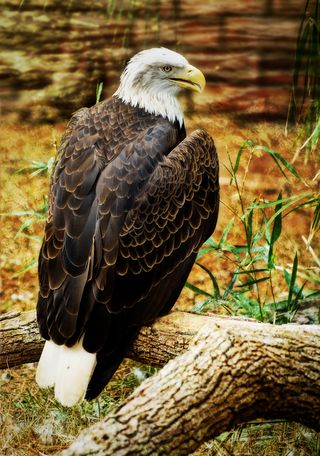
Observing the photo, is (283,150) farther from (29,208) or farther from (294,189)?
(29,208)

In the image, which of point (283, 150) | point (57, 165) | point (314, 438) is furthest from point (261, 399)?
point (283, 150)

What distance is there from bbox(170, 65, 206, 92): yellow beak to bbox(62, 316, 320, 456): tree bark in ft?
4.03

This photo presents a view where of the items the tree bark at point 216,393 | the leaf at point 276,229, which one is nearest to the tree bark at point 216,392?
the tree bark at point 216,393

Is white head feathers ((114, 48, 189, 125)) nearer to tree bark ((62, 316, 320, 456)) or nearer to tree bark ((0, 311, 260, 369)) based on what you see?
tree bark ((0, 311, 260, 369))

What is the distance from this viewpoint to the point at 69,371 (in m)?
2.97

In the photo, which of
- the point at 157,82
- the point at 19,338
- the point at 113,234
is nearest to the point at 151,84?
the point at 157,82

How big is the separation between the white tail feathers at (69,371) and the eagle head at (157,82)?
1159 mm

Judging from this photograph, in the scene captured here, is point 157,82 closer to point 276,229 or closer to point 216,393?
point 276,229

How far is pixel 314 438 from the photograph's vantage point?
311 centimetres

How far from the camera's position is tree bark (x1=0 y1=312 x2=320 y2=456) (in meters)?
2.37

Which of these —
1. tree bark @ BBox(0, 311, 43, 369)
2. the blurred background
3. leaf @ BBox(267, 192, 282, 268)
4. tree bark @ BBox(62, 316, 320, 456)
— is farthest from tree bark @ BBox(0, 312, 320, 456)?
the blurred background

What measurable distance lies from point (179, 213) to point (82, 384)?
81cm

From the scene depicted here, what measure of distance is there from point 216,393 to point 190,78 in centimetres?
156

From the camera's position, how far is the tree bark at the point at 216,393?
2363 mm
